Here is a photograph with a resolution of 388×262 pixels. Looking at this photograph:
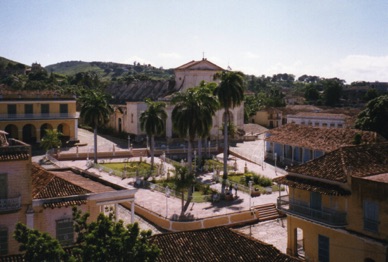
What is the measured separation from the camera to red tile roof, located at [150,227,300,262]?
56.5 ft

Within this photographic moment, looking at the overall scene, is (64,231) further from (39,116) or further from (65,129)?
(65,129)

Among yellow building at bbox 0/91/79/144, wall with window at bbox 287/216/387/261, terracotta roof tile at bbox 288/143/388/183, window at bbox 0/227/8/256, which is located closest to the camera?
window at bbox 0/227/8/256

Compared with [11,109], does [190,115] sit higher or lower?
lower

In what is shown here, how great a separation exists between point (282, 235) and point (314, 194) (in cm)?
594

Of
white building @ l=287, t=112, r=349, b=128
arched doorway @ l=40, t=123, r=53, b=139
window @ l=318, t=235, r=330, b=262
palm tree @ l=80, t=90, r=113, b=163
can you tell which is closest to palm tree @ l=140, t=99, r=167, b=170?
palm tree @ l=80, t=90, r=113, b=163

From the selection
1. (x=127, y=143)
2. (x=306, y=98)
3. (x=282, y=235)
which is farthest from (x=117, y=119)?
(x=306, y=98)

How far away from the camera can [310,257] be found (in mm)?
22562

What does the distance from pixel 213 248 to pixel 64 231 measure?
6.86 metres

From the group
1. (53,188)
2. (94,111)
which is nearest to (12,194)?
(53,188)

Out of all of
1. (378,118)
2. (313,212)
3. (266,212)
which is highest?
(378,118)

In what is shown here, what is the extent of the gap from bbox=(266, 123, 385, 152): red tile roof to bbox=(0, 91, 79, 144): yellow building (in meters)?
25.1

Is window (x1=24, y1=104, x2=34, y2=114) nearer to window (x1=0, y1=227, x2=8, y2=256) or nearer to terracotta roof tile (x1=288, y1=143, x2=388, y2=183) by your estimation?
window (x1=0, y1=227, x2=8, y2=256)

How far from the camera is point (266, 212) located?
31.5m

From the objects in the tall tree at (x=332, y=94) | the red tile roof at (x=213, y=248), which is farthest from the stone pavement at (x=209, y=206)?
the tall tree at (x=332, y=94)
